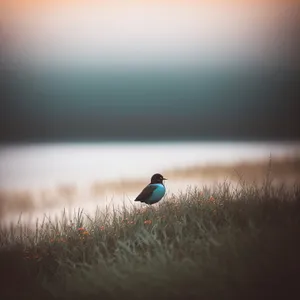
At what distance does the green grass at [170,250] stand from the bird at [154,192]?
3 cm

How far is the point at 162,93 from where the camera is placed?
5.99 feet

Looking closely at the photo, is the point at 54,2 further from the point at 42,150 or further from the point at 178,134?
the point at 178,134

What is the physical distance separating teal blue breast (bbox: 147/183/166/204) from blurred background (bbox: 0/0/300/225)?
0.22ft

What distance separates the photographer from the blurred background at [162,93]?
→ 5.95 feet

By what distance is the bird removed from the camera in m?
1.75

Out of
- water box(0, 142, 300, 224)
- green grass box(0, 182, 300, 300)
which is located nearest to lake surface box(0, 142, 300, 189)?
water box(0, 142, 300, 224)

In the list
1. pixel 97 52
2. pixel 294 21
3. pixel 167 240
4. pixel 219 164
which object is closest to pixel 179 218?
pixel 167 240

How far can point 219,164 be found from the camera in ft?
5.98

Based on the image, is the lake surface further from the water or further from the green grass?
the green grass

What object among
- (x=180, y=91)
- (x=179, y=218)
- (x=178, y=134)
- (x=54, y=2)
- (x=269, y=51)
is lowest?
(x=179, y=218)

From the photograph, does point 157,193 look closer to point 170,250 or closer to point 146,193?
point 146,193

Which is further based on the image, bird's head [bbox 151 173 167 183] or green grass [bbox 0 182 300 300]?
bird's head [bbox 151 173 167 183]

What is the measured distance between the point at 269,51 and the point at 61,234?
3.40 ft

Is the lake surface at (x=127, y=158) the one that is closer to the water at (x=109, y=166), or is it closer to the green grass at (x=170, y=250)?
the water at (x=109, y=166)
